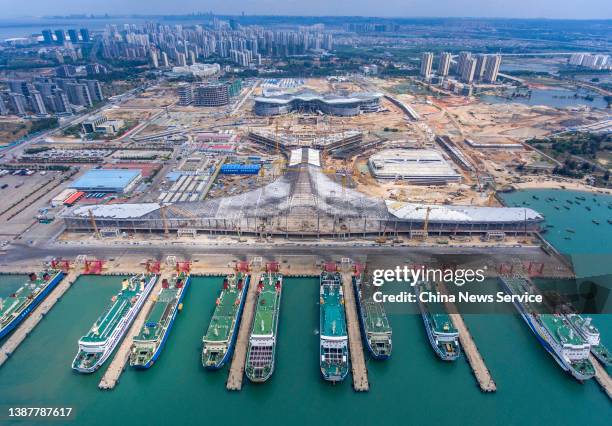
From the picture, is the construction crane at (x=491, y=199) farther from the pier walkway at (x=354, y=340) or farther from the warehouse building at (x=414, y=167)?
the pier walkway at (x=354, y=340)

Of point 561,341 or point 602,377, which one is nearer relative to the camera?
point 602,377

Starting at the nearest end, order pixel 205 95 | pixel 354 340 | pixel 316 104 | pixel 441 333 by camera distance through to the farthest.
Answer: pixel 441 333 → pixel 354 340 → pixel 316 104 → pixel 205 95

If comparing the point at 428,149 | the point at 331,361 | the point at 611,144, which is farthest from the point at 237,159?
the point at 611,144

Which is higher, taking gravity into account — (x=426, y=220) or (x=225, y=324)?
(x=426, y=220)

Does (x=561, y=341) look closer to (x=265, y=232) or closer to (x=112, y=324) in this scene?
(x=265, y=232)

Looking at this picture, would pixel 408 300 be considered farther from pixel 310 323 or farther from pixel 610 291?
pixel 610 291

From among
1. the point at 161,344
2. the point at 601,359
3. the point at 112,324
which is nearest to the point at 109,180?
the point at 112,324

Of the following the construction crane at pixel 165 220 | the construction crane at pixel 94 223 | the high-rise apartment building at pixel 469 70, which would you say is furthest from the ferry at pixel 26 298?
the high-rise apartment building at pixel 469 70

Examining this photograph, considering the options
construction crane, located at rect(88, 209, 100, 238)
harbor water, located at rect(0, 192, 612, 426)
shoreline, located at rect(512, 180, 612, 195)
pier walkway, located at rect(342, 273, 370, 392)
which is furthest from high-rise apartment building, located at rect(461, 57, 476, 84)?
construction crane, located at rect(88, 209, 100, 238)
